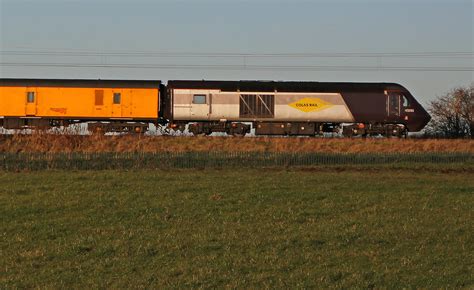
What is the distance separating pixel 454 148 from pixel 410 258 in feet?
73.4

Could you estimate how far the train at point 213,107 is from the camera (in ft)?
124

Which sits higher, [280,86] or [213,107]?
[280,86]

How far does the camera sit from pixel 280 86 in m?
38.3

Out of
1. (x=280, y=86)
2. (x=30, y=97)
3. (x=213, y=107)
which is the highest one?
(x=280, y=86)

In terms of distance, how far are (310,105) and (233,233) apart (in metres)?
27.5

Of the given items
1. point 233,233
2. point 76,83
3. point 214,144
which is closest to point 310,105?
point 214,144

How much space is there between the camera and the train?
124ft

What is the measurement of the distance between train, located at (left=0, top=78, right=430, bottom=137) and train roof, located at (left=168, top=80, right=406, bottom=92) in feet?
0.18

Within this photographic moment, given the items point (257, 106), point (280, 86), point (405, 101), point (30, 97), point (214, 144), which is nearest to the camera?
point (214, 144)

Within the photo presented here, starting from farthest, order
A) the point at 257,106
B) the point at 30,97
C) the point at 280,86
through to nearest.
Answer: the point at 280,86 → the point at 257,106 → the point at 30,97

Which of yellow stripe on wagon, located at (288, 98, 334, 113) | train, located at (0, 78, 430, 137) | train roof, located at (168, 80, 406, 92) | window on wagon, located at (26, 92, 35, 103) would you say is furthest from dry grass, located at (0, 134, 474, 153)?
window on wagon, located at (26, 92, 35, 103)

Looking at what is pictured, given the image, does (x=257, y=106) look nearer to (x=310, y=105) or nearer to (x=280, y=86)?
(x=280, y=86)

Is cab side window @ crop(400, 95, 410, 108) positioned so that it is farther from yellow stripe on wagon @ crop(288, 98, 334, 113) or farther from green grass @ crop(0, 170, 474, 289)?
green grass @ crop(0, 170, 474, 289)

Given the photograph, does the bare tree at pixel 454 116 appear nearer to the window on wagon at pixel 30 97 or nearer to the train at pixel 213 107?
the train at pixel 213 107
